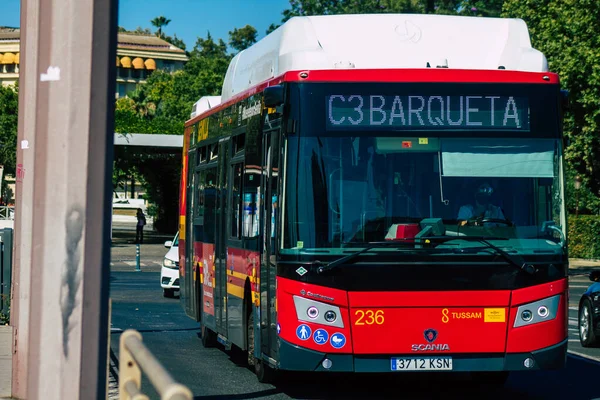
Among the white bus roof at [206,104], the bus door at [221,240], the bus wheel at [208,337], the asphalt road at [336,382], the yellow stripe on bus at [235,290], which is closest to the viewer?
the asphalt road at [336,382]

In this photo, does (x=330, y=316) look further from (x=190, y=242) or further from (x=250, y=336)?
(x=190, y=242)

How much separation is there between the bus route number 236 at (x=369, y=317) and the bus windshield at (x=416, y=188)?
605 mm

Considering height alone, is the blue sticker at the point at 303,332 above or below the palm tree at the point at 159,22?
below

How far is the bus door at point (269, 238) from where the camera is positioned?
37.2ft

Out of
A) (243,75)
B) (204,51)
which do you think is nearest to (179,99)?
(204,51)

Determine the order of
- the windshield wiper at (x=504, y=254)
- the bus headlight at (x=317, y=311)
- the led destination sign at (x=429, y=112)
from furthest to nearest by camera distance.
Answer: the led destination sign at (x=429, y=112) → the windshield wiper at (x=504, y=254) → the bus headlight at (x=317, y=311)

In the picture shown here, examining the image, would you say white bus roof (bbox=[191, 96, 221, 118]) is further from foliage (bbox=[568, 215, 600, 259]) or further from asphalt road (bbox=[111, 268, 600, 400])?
foliage (bbox=[568, 215, 600, 259])

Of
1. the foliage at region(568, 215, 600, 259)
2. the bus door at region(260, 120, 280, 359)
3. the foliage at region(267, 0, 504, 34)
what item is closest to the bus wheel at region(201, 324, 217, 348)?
the bus door at region(260, 120, 280, 359)

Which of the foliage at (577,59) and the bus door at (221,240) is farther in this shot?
the foliage at (577,59)

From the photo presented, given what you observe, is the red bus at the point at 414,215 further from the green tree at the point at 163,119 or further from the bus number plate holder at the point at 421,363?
the green tree at the point at 163,119

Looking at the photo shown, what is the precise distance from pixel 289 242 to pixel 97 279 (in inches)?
217

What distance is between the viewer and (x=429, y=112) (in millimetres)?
11211

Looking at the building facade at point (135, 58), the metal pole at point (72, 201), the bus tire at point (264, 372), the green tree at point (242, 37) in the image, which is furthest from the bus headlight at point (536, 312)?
the building facade at point (135, 58)

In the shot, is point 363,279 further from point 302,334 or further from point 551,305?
point 551,305
